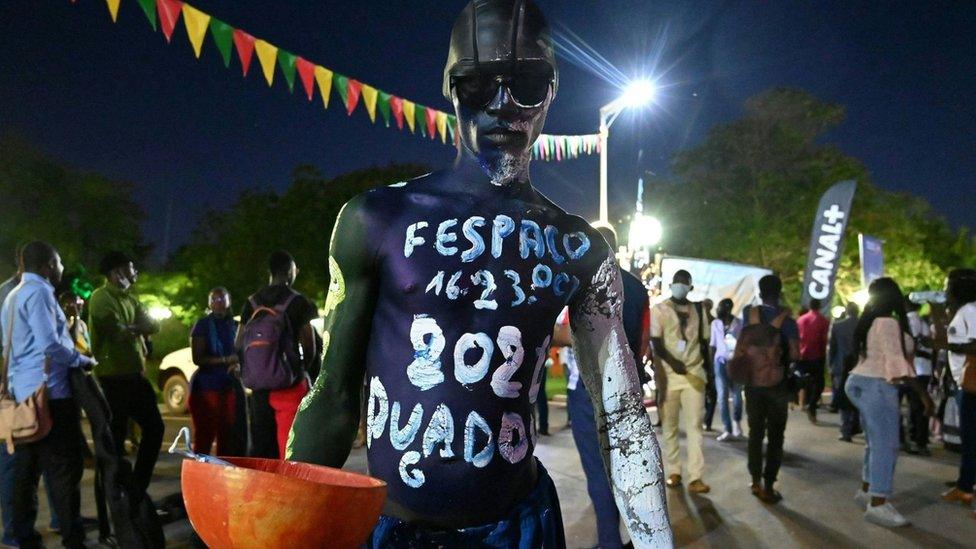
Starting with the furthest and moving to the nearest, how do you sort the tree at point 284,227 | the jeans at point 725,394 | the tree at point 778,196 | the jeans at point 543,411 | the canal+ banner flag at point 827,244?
the tree at point 284,227 < the tree at point 778,196 < the canal+ banner flag at point 827,244 < the jeans at point 725,394 < the jeans at point 543,411

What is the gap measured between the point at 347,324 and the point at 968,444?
6867 millimetres

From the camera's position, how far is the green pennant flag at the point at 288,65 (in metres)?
8.62

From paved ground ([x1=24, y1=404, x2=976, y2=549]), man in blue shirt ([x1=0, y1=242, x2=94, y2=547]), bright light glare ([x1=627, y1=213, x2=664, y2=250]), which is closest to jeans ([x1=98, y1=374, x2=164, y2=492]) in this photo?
paved ground ([x1=24, y1=404, x2=976, y2=549])

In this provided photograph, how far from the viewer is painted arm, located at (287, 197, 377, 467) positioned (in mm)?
1658

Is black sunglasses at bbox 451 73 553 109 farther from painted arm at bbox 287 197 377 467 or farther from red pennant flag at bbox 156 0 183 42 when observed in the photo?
red pennant flag at bbox 156 0 183 42

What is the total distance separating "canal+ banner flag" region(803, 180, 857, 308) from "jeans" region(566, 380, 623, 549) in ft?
41.6

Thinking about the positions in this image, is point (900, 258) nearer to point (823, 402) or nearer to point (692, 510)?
point (823, 402)

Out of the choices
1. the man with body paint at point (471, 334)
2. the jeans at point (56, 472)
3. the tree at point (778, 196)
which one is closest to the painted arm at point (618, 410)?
the man with body paint at point (471, 334)

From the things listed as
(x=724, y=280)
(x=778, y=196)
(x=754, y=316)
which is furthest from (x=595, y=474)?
(x=778, y=196)

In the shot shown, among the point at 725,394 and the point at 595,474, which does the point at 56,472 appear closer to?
the point at 595,474

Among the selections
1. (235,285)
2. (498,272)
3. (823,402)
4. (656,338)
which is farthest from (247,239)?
(498,272)

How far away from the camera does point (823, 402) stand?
14.2m

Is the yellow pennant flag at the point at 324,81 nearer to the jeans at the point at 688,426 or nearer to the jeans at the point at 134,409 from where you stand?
the jeans at the point at 134,409

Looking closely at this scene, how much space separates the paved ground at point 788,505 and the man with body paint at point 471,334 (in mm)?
3734
